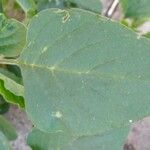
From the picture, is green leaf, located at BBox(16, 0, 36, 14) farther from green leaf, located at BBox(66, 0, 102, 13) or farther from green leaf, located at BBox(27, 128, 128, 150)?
green leaf, located at BBox(27, 128, 128, 150)

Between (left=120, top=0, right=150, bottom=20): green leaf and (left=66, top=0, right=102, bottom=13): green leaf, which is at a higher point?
(left=120, top=0, right=150, bottom=20): green leaf

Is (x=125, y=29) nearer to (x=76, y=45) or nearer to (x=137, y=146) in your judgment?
(x=76, y=45)

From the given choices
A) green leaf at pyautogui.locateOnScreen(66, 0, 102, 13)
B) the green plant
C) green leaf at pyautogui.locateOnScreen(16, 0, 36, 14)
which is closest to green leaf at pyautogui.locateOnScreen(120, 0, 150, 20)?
green leaf at pyautogui.locateOnScreen(66, 0, 102, 13)

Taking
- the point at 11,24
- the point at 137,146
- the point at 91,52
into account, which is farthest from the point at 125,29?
the point at 137,146

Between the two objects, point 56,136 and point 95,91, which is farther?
point 56,136

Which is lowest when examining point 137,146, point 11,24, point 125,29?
point 137,146

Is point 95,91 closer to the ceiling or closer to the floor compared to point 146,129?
closer to the ceiling
